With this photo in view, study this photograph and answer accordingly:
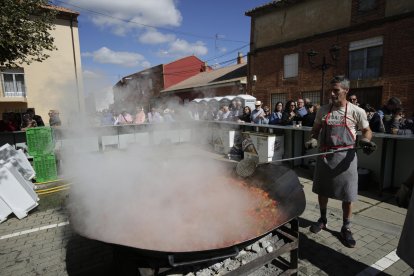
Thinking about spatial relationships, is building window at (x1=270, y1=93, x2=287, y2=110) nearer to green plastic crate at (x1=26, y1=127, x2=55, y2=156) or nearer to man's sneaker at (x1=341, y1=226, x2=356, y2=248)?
green plastic crate at (x1=26, y1=127, x2=55, y2=156)

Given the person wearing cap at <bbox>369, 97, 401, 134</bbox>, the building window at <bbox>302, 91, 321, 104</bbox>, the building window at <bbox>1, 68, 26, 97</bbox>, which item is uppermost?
the building window at <bbox>1, 68, 26, 97</bbox>

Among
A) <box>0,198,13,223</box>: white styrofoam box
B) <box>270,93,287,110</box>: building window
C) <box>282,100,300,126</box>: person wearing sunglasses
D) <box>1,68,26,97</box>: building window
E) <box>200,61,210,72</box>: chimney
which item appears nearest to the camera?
<box>0,198,13,223</box>: white styrofoam box

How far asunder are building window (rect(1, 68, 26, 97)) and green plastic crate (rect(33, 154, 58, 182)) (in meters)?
10.4

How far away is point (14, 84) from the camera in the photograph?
14102 mm

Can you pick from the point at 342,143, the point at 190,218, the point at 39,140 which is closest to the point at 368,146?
the point at 342,143

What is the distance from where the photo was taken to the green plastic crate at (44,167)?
631 cm

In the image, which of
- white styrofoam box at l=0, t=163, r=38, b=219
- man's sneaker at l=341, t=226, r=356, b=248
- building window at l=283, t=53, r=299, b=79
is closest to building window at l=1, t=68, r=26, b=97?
white styrofoam box at l=0, t=163, r=38, b=219

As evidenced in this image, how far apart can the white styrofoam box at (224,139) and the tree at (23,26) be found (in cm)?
551

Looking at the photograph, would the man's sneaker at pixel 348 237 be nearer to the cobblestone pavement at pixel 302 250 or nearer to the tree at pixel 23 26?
the cobblestone pavement at pixel 302 250

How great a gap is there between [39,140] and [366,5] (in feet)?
47.3

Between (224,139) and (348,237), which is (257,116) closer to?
(224,139)

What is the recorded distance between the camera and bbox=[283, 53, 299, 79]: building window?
1499cm

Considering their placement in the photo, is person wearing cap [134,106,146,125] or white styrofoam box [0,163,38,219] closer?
white styrofoam box [0,163,38,219]

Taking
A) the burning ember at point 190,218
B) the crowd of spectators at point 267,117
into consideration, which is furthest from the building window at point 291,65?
the burning ember at point 190,218
